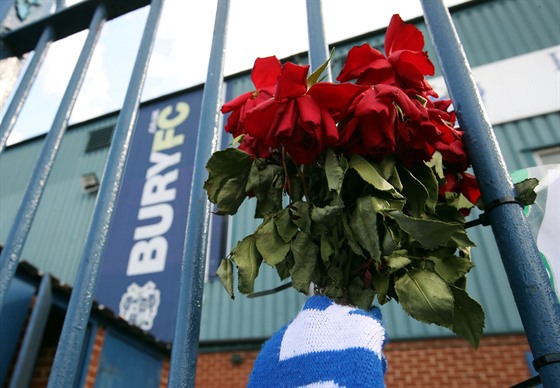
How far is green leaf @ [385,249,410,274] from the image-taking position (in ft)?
2.28

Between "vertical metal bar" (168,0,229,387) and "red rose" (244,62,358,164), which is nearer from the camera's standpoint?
"red rose" (244,62,358,164)

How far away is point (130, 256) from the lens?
6.74 metres

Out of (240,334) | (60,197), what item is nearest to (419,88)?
(240,334)

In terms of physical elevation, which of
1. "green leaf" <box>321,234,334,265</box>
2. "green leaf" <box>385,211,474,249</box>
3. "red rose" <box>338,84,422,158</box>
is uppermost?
"red rose" <box>338,84,422,158</box>

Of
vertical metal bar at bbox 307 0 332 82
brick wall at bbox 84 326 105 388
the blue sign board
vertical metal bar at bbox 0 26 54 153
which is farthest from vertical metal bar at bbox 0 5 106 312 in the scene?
the blue sign board

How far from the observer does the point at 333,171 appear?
75 cm

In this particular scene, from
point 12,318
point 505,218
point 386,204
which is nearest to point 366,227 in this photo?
point 386,204

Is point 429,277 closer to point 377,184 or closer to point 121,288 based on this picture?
point 377,184

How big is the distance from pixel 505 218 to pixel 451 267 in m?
0.13

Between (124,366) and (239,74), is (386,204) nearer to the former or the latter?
(124,366)

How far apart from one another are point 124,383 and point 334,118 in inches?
200

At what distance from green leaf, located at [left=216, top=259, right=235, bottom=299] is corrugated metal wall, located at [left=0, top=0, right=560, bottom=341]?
477 centimetres

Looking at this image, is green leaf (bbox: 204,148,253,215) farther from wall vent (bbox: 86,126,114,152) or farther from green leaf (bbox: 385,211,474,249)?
wall vent (bbox: 86,126,114,152)

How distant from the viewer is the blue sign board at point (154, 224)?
6117 mm
